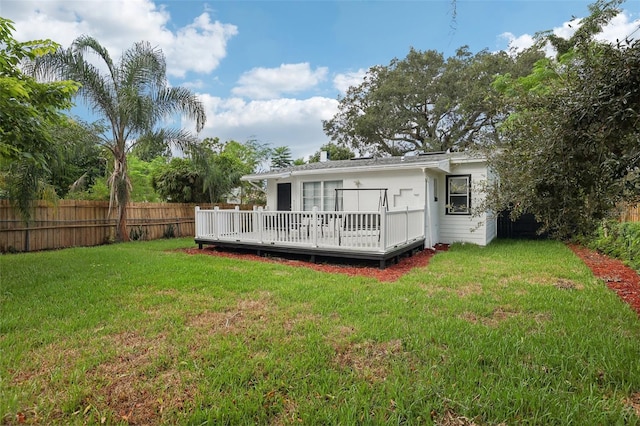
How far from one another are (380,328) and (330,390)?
4.09ft

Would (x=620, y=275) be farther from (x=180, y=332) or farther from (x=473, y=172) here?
(x=180, y=332)

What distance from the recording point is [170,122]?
11.8m

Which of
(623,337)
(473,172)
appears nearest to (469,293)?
(623,337)

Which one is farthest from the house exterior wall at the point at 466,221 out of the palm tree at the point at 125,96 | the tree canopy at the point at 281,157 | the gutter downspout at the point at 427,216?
the tree canopy at the point at 281,157

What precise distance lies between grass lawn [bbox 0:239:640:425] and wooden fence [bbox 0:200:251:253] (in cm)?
546

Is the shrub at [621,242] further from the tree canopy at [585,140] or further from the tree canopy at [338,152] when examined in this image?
the tree canopy at [338,152]

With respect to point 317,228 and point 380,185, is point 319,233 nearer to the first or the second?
point 317,228

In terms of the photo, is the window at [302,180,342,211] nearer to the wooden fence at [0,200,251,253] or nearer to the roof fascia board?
the roof fascia board

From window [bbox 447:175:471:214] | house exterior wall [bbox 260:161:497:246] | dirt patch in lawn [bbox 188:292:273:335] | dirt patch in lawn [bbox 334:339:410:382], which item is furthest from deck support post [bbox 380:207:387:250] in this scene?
window [bbox 447:175:471:214]

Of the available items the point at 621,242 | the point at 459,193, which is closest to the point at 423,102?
the point at 459,193

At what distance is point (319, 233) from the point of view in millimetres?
8148

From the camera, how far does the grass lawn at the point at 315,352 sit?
7.67ft

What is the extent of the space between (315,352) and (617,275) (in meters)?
6.51

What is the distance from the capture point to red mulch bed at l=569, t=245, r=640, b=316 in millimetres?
4988
